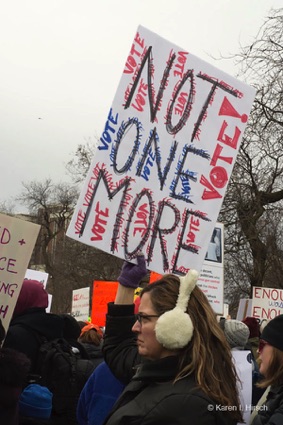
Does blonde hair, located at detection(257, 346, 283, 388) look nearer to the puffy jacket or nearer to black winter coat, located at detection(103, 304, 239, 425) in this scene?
black winter coat, located at detection(103, 304, 239, 425)

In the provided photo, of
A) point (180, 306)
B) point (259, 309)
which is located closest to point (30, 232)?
point (180, 306)

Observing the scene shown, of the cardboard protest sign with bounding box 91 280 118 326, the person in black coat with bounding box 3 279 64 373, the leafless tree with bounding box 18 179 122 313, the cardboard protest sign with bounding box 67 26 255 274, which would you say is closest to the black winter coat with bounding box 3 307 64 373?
the person in black coat with bounding box 3 279 64 373

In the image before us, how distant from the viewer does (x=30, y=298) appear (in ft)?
14.3

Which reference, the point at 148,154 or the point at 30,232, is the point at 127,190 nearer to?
the point at 148,154

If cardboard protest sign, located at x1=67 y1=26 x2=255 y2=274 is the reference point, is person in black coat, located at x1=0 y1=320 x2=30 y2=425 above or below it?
below

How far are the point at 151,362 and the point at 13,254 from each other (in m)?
2.09

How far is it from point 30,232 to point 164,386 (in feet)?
7.32

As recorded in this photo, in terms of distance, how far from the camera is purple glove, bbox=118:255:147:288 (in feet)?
11.1

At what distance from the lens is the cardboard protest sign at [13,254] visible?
13.9 feet

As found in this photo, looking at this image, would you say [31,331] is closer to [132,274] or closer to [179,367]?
[132,274]

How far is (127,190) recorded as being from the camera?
3.94 metres

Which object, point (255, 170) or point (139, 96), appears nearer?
point (139, 96)

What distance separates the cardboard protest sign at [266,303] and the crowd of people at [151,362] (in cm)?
632

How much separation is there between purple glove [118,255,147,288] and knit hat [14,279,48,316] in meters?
0.90
